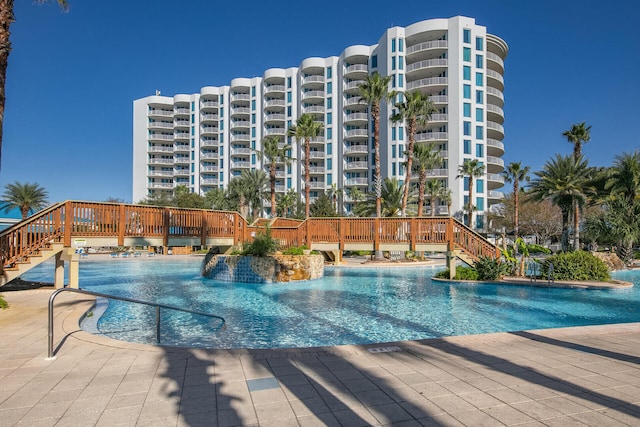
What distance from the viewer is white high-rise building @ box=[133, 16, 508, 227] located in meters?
52.9

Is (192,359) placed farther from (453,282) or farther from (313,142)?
(313,142)

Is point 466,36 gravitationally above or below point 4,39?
above

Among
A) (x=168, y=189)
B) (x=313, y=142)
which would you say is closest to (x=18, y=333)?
(x=313, y=142)

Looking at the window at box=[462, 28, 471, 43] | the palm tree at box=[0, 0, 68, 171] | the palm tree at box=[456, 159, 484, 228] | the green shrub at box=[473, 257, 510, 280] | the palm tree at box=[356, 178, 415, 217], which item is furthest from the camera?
the window at box=[462, 28, 471, 43]

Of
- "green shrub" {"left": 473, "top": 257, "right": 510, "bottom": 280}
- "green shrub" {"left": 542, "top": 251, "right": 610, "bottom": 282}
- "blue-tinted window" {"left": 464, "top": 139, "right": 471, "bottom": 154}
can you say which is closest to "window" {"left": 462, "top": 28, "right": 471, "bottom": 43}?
"blue-tinted window" {"left": 464, "top": 139, "right": 471, "bottom": 154}

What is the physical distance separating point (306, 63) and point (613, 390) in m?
66.5

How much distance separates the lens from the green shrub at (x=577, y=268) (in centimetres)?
1617

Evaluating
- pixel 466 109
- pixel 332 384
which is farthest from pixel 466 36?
pixel 332 384

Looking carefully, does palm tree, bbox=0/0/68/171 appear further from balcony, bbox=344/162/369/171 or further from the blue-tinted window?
balcony, bbox=344/162/369/171

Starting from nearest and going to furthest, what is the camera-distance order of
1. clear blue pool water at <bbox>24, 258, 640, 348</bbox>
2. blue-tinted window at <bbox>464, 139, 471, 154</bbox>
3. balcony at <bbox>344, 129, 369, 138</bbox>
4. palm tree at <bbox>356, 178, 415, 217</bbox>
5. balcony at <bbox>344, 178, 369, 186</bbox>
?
clear blue pool water at <bbox>24, 258, 640, 348</bbox>, palm tree at <bbox>356, 178, 415, 217</bbox>, blue-tinted window at <bbox>464, 139, 471, 154</bbox>, balcony at <bbox>344, 178, 369, 186</bbox>, balcony at <bbox>344, 129, 369, 138</bbox>

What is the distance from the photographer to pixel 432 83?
5406 cm

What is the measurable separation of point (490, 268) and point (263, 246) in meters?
9.82

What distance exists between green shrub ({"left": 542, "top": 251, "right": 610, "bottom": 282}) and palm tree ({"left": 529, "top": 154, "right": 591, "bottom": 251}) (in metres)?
10.8

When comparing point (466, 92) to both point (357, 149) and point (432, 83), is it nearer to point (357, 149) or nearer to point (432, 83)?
point (432, 83)
